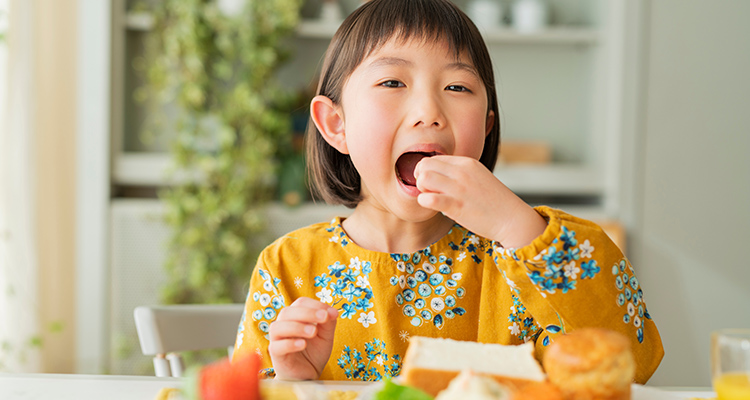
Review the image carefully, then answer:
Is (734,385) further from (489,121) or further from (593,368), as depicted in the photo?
(489,121)

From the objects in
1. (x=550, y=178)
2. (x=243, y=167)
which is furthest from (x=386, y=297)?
(x=550, y=178)

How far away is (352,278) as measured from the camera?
36.8 inches

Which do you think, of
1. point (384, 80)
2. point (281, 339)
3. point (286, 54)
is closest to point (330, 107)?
point (384, 80)

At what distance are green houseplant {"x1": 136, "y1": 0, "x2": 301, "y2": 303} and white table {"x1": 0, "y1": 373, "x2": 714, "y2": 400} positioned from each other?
172 cm

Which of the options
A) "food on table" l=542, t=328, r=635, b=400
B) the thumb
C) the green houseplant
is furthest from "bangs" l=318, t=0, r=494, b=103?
the green houseplant

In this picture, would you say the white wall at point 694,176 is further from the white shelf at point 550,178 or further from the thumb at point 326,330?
the thumb at point 326,330

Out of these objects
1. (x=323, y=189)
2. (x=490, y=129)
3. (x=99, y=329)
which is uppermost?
(x=490, y=129)

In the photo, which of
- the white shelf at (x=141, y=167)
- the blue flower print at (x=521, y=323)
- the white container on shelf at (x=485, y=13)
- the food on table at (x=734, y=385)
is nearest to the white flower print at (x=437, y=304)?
the blue flower print at (x=521, y=323)

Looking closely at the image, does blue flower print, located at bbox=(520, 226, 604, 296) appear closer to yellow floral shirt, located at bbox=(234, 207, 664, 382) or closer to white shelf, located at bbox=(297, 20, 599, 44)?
yellow floral shirt, located at bbox=(234, 207, 664, 382)

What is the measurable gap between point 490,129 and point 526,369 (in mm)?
584

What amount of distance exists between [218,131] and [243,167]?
170mm

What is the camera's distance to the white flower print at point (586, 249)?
25.0 inches

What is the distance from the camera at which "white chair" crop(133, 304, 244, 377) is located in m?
0.94

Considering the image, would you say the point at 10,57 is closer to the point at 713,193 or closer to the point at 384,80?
the point at 384,80
